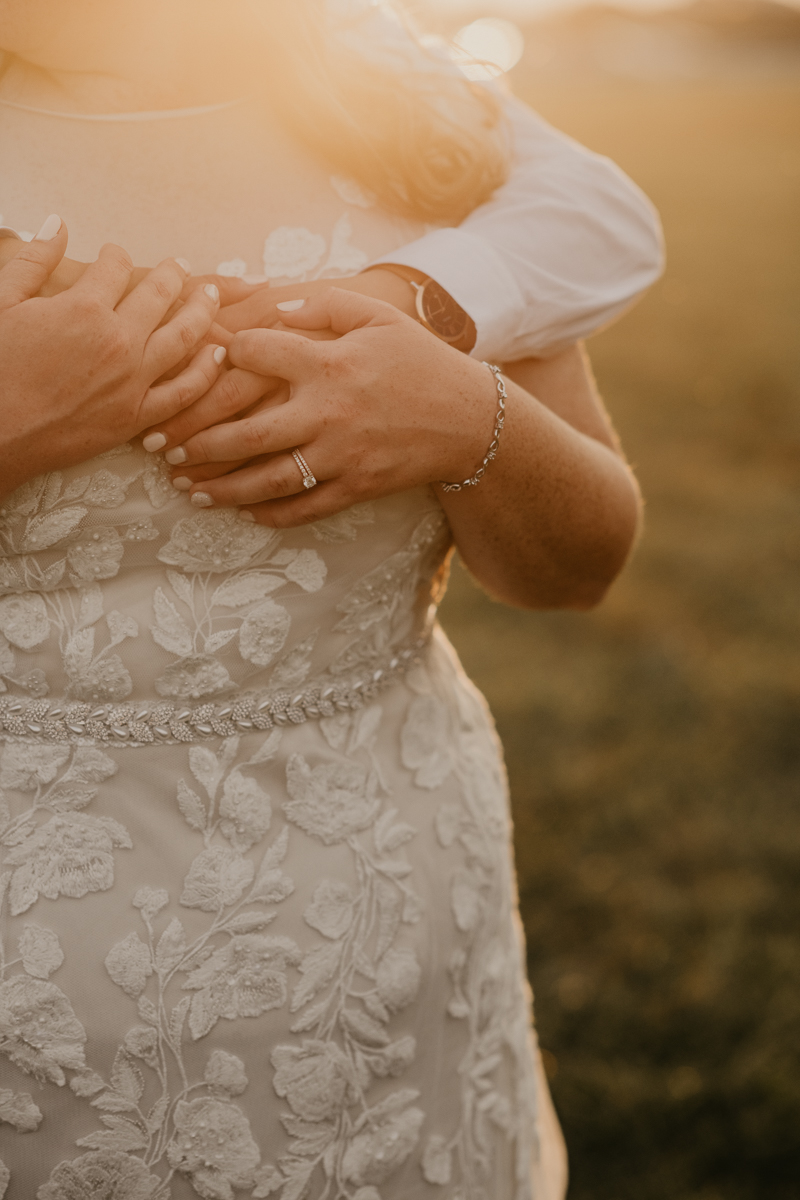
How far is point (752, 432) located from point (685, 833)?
16.3 feet

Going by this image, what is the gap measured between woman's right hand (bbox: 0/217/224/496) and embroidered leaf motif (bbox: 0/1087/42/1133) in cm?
71

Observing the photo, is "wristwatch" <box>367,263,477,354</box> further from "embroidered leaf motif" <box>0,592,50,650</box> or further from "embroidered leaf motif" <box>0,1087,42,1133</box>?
"embroidered leaf motif" <box>0,1087,42,1133</box>

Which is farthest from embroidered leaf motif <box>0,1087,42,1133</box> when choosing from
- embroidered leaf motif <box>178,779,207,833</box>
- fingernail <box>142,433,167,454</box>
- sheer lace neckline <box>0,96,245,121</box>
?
sheer lace neckline <box>0,96,245,121</box>

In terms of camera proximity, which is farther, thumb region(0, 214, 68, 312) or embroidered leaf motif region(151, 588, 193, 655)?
embroidered leaf motif region(151, 588, 193, 655)

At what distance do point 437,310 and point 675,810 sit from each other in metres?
3.07

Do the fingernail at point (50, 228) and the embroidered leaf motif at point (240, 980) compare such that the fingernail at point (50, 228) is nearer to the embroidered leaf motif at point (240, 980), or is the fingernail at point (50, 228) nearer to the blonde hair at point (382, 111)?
the blonde hair at point (382, 111)

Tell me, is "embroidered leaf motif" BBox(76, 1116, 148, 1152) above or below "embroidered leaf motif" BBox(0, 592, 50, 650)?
below

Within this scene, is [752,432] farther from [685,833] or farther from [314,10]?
[314,10]

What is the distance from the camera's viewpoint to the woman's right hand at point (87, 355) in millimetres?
1081

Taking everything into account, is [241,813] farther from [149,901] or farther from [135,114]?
[135,114]

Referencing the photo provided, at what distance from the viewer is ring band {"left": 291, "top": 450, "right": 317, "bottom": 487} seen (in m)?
1.18

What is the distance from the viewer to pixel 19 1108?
1.23m

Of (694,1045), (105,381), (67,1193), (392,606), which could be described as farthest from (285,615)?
(694,1045)

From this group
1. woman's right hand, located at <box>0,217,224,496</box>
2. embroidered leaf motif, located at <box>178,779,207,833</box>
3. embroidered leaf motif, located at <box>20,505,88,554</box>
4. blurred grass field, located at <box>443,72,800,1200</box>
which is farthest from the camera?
blurred grass field, located at <box>443,72,800,1200</box>
